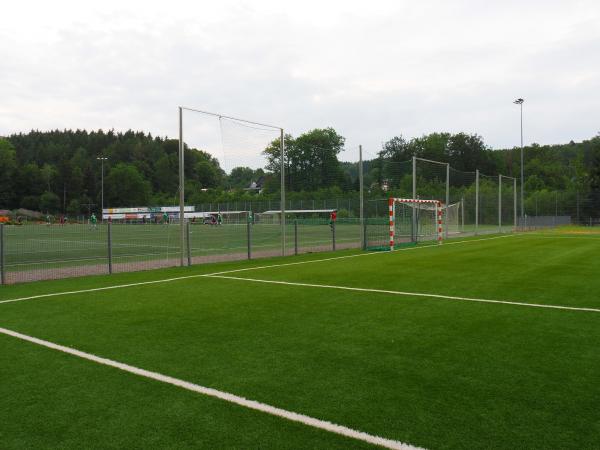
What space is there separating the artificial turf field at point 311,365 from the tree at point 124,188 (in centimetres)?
11267

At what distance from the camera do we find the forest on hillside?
819 inches

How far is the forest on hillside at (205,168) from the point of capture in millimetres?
20797

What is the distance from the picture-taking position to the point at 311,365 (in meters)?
4.37

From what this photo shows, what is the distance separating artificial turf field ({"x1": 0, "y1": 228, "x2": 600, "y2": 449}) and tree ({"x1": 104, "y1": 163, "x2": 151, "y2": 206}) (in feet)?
370

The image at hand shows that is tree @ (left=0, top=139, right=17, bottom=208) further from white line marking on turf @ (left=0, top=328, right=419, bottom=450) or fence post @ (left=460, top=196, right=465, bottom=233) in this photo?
white line marking on turf @ (left=0, top=328, right=419, bottom=450)

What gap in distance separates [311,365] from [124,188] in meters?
119

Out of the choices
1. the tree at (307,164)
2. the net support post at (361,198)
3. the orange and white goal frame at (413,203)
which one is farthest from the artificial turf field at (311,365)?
the tree at (307,164)

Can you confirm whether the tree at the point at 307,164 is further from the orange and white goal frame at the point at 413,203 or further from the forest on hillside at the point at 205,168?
the orange and white goal frame at the point at 413,203

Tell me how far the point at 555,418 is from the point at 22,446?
3.30 m

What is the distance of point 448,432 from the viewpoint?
10.00ft

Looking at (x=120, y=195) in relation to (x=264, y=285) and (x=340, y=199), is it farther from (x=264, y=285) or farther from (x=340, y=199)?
(x=264, y=285)

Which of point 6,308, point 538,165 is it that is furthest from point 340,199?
point 538,165

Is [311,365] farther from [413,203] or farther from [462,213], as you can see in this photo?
[462,213]

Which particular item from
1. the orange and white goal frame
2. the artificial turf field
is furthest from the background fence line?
the artificial turf field
